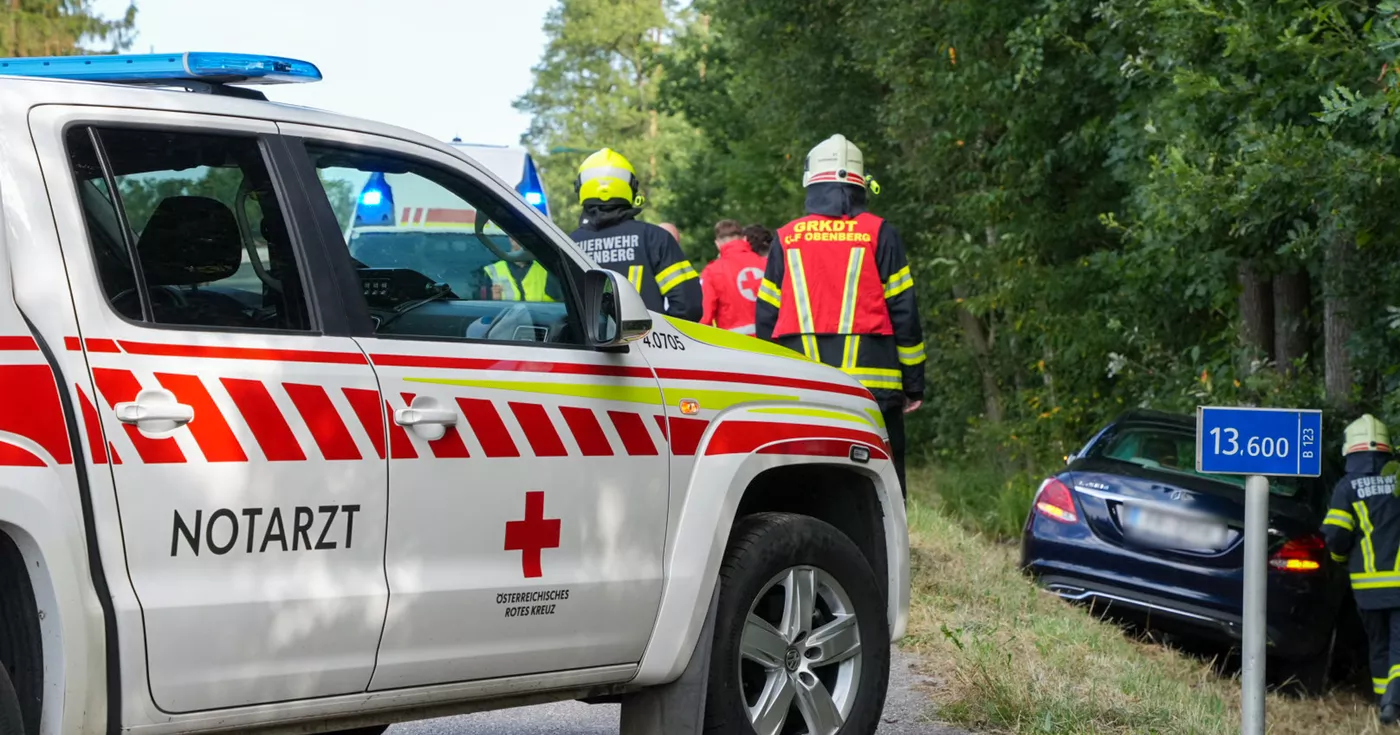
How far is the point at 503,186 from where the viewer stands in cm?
478

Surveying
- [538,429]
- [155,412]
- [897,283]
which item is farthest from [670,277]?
[155,412]

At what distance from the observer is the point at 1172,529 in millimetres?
9969

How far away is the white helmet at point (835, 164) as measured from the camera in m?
7.82

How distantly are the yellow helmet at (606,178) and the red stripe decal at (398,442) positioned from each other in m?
3.98

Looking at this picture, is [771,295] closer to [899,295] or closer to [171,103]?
[899,295]

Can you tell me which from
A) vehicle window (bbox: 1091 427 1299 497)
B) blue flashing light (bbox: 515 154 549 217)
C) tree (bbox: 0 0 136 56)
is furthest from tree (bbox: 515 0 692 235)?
vehicle window (bbox: 1091 427 1299 497)

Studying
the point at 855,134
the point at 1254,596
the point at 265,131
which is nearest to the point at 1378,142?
the point at 1254,596

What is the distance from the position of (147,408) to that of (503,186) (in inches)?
53.1

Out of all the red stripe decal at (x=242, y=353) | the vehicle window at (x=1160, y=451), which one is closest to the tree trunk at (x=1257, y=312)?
the vehicle window at (x=1160, y=451)

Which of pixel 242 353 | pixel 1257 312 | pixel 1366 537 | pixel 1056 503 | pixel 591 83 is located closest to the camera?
pixel 242 353

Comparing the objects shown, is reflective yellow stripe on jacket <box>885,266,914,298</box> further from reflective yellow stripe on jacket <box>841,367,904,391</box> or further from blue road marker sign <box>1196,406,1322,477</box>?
blue road marker sign <box>1196,406,1322,477</box>

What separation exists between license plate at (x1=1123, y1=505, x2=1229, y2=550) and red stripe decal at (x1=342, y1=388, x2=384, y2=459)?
6.71 meters

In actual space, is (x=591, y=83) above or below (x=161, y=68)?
above

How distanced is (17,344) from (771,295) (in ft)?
16.2
